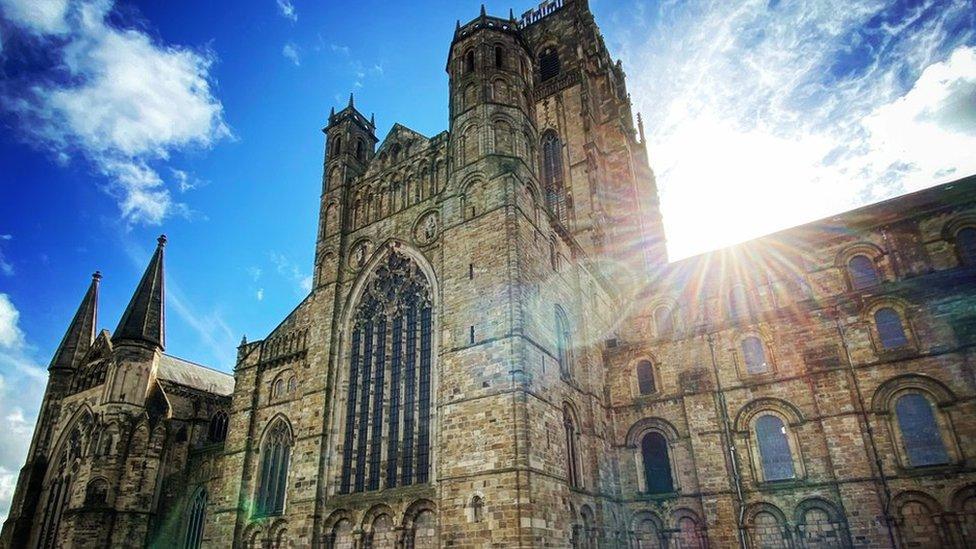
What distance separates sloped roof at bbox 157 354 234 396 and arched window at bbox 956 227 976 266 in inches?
1540

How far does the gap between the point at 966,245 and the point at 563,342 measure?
16.5m

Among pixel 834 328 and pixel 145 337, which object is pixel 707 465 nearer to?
pixel 834 328

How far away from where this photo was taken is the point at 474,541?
16203 mm

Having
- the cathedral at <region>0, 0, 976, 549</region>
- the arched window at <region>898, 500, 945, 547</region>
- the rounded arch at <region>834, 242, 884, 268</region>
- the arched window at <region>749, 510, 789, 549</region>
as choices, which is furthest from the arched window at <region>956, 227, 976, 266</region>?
the arched window at <region>749, 510, 789, 549</region>

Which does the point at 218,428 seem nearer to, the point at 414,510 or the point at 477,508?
the point at 414,510

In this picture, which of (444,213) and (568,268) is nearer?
(444,213)

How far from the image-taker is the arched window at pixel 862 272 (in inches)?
952

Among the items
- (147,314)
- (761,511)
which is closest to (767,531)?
(761,511)

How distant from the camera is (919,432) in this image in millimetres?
19609

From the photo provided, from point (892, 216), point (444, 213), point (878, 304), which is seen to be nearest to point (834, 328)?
point (878, 304)

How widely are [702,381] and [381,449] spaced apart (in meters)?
13.1

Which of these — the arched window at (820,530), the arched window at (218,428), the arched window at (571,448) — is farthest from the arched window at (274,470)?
the arched window at (820,530)

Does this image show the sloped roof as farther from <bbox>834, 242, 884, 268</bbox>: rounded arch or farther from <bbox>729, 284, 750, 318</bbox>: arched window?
<bbox>834, 242, 884, 268</bbox>: rounded arch

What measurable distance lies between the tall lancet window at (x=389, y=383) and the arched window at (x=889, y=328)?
1667cm
